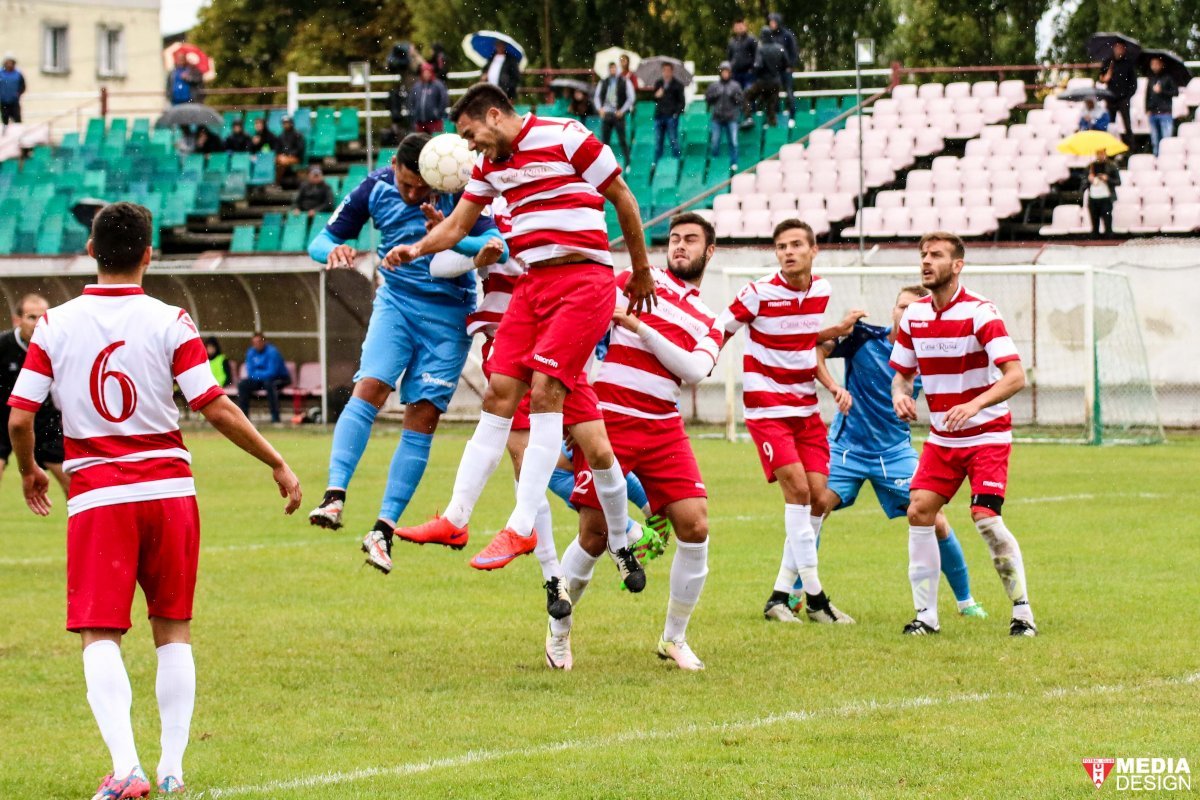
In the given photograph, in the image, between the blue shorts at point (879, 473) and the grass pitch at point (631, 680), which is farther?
the blue shorts at point (879, 473)

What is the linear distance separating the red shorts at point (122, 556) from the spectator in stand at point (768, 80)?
→ 25.9 metres

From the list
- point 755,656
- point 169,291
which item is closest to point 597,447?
point 755,656

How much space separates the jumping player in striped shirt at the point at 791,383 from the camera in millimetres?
10258

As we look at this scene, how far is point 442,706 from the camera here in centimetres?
790

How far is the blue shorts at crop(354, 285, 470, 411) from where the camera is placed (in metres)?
9.42

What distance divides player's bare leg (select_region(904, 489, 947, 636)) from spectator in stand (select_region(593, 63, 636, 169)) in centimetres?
2197

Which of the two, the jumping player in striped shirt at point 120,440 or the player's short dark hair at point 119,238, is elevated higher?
the player's short dark hair at point 119,238

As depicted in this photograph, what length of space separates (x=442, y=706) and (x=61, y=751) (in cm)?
161

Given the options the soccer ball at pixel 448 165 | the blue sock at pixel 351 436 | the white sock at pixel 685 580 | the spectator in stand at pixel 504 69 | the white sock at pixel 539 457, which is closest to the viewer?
the white sock at pixel 539 457

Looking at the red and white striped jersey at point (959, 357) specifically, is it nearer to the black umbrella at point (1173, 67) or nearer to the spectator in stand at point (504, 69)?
the black umbrella at point (1173, 67)

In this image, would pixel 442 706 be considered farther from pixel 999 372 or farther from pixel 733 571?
pixel 733 571

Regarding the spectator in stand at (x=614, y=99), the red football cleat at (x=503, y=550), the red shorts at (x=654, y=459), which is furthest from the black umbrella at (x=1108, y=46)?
the red football cleat at (x=503, y=550)

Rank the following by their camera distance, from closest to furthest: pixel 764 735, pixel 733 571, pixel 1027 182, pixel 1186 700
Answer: pixel 764 735 < pixel 1186 700 < pixel 733 571 < pixel 1027 182

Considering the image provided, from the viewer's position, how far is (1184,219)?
1066 inches
